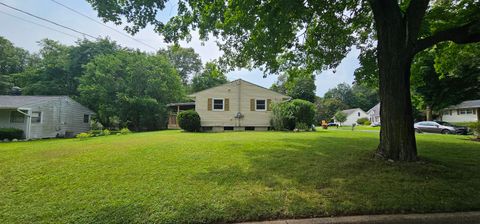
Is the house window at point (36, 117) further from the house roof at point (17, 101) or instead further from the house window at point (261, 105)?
the house window at point (261, 105)

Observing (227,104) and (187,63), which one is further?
(187,63)

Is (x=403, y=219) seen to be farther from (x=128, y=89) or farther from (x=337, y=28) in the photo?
(x=128, y=89)

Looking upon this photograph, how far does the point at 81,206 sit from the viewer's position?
10.6ft

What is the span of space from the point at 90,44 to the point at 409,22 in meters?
34.7

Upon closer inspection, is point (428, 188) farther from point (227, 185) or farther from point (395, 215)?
point (227, 185)

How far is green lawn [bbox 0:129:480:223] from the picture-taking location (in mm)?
3078

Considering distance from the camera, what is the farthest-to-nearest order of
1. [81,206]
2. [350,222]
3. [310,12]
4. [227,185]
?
[310,12] → [227,185] → [81,206] → [350,222]

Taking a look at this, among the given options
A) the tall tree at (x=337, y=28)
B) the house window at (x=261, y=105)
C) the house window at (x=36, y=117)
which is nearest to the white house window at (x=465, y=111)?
the house window at (x=261, y=105)

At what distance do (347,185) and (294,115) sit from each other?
545 inches

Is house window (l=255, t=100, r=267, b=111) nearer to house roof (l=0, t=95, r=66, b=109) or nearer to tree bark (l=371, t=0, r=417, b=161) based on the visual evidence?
tree bark (l=371, t=0, r=417, b=161)

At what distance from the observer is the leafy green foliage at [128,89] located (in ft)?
73.6

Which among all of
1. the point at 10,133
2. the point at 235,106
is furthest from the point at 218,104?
the point at 10,133

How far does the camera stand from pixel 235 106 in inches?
769

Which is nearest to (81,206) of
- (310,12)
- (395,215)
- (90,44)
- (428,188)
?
(395,215)
